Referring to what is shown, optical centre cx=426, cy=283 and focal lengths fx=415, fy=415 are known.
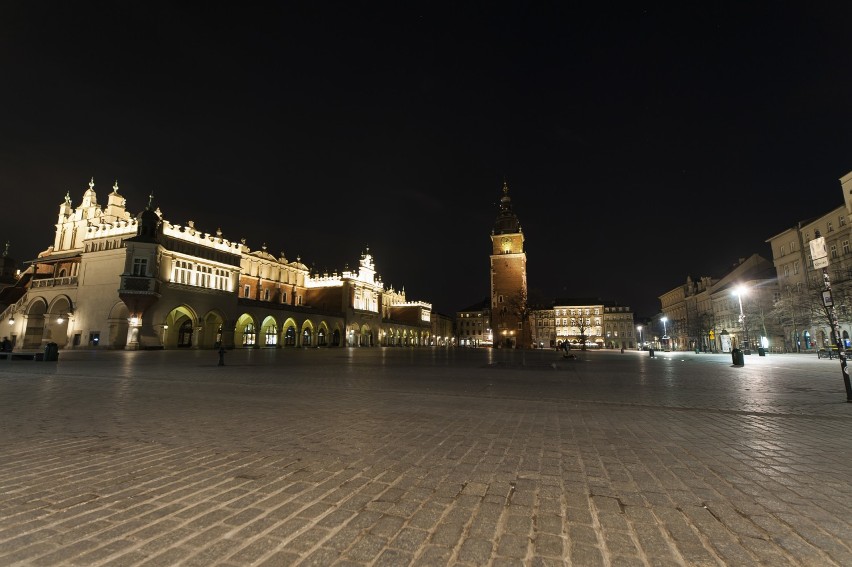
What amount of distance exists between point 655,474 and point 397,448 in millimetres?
3023

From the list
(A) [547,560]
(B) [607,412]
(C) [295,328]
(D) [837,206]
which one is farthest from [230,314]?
(D) [837,206]

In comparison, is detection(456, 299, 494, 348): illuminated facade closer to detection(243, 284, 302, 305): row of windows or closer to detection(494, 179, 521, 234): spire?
detection(494, 179, 521, 234): spire

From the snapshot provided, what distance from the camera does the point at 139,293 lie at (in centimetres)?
4419

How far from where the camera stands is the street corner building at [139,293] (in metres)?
45.7

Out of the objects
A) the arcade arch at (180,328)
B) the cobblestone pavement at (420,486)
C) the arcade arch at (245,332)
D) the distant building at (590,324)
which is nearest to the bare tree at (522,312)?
the arcade arch at (245,332)

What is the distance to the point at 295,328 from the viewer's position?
68750 millimetres

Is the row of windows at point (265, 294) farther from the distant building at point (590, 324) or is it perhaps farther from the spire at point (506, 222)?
the distant building at point (590, 324)

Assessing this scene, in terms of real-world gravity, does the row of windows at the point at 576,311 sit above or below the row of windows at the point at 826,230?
below

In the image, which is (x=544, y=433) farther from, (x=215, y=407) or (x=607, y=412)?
(x=215, y=407)

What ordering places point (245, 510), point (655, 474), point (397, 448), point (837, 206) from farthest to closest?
point (837, 206), point (397, 448), point (655, 474), point (245, 510)

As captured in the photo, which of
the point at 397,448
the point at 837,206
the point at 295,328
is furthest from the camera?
the point at 295,328

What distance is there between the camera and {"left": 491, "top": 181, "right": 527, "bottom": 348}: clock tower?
3506 inches

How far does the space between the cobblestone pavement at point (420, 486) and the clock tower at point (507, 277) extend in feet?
261

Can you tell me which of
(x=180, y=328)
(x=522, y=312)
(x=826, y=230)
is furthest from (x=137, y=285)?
(x=826, y=230)
